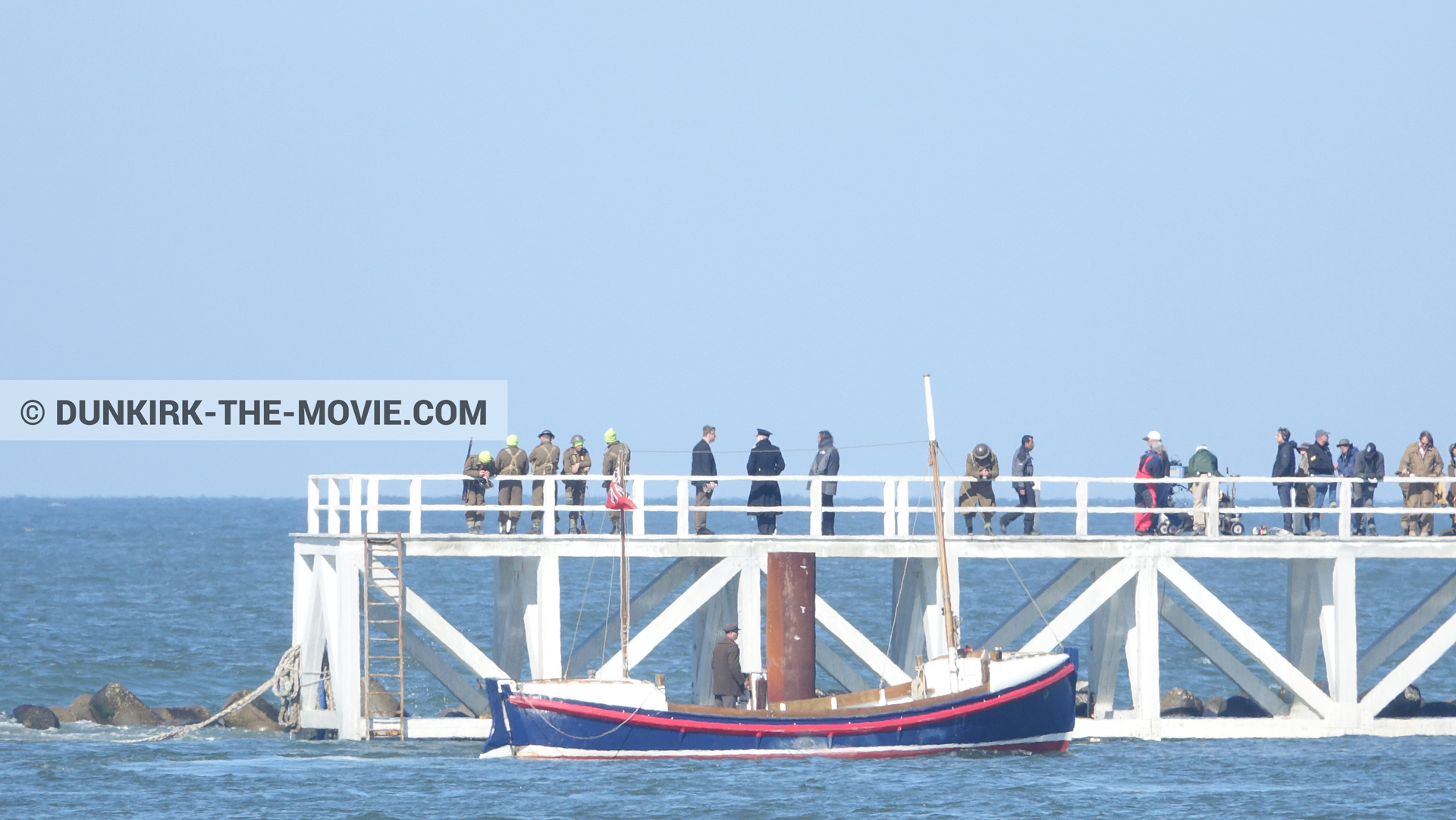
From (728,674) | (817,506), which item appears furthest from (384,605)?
(817,506)

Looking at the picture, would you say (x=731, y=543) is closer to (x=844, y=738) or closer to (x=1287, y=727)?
(x=844, y=738)

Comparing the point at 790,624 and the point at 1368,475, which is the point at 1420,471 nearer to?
the point at 1368,475

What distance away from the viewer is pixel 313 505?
2869cm

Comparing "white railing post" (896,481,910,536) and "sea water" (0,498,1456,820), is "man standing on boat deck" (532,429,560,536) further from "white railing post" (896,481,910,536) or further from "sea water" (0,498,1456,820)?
"white railing post" (896,481,910,536)

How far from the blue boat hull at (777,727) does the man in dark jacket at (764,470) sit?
3.41 m

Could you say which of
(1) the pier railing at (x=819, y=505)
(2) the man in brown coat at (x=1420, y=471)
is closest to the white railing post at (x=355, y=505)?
(1) the pier railing at (x=819, y=505)

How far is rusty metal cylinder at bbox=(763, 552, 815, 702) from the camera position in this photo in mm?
27609

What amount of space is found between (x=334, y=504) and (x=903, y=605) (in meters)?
8.72

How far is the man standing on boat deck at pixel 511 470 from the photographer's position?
93.2 ft

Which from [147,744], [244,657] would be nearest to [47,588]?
[244,657]

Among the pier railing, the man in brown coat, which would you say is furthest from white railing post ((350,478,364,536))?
the man in brown coat

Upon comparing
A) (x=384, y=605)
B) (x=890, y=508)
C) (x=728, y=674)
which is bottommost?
(x=728, y=674)

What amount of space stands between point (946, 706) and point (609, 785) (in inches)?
186

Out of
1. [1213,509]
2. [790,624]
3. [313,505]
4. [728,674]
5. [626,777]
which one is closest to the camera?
[626,777]
